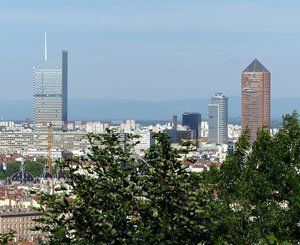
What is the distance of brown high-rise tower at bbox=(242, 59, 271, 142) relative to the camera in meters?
168

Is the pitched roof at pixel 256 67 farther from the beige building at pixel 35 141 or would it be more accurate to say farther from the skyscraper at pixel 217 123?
the beige building at pixel 35 141

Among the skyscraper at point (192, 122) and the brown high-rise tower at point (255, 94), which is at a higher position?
the brown high-rise tower at point (255, 94)

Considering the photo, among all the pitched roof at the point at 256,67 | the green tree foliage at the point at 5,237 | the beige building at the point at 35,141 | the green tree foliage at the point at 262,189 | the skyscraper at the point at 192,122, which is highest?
the pitched roof at the point at 256,67

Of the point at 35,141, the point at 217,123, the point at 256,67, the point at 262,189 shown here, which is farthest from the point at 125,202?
the point at 217,123

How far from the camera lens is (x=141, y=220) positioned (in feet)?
32.2

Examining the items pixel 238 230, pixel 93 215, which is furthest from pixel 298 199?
pixel 93 215

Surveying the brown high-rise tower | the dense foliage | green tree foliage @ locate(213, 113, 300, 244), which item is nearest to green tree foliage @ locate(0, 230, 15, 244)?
the dense foliage

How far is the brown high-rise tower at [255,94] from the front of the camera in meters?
168

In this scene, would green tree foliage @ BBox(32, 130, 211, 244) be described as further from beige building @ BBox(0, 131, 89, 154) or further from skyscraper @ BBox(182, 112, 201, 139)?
skyscraper @ BBox(182, 112, 201, 139)

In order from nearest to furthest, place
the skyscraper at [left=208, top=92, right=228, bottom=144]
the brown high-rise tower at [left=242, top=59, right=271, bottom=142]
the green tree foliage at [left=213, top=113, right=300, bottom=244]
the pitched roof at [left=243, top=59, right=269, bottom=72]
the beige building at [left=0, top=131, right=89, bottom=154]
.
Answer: the green tree foliage at [left=213, top=113, right=300, bottom=244]
the beige building at [left=0, top=131, right=89, bottom=154]
the brown high-rise tower at [left=242, top=59, right=271, bottom=142]
the pitched roof at [left=243, top=59, right=269, bottom=72]
the skyscraper at [left=208, top=92, right=228, bottom=144]

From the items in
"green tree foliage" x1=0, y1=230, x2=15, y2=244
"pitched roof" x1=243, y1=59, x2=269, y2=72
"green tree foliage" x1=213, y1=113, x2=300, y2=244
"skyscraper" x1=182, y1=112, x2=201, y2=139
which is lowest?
"skyscraper" x1=182, y1=112, x2=201, y2=139

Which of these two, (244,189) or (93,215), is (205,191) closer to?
(93,215)

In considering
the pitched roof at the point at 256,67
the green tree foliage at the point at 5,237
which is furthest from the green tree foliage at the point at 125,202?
the pitched roof at the point at 256,67

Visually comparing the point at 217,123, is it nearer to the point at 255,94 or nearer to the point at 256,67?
the point at 256,67
